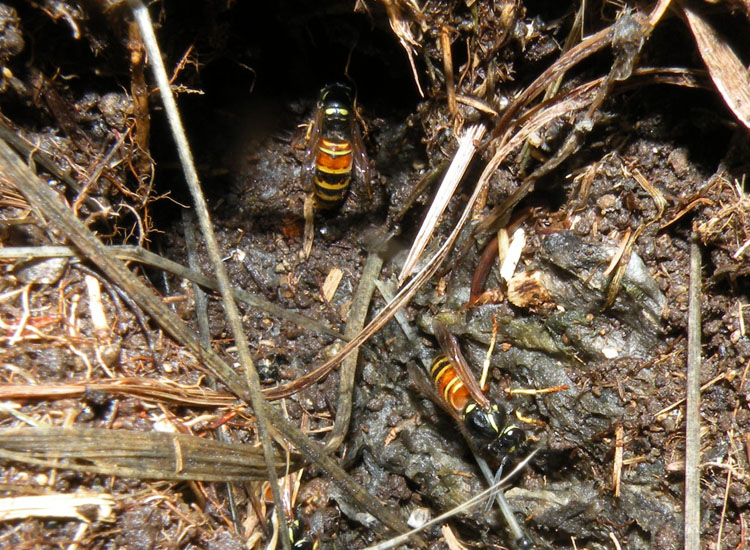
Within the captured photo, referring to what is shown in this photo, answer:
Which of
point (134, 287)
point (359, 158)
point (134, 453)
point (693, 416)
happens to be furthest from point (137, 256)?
point (693, 416)

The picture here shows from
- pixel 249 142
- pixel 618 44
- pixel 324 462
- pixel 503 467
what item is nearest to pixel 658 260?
pixel 618 44

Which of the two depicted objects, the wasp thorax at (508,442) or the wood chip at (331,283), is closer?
the wasp thorax at (508,442)

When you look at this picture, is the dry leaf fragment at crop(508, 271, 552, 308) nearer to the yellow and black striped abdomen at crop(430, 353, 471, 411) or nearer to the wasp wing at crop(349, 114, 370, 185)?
the yellow and black striped abdomen at crop(430, 353, 471, 411)

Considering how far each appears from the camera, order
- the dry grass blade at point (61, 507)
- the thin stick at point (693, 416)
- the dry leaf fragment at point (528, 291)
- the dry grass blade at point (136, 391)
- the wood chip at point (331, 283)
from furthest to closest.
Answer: the wood chip at point (331, 283) → the dry leaf fragment at point (528, 291) → the thin stick at point (693, 416) → the dry grass blade at point (136, 391) → the dry grass blade at point (61, 507)

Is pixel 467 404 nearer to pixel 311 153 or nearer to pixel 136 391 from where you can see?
pixel 136 391

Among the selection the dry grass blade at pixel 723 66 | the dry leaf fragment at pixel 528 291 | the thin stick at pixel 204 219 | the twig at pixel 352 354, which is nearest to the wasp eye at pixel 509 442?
the dry leaf fragment at pixel 528 291

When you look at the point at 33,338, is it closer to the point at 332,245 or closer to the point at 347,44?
the point at 332,245

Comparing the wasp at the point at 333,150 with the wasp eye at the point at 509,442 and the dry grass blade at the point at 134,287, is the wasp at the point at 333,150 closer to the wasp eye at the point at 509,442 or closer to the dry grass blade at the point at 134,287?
the dry grass blade at the point at 134,287
